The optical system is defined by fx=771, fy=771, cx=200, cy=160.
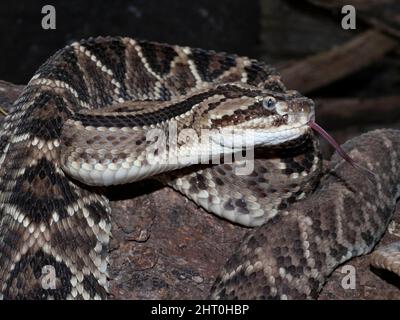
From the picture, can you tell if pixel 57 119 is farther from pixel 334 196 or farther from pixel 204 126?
pixel 334 196

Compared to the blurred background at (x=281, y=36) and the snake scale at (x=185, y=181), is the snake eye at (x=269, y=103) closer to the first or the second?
the snake scale at (x=185, y=181)

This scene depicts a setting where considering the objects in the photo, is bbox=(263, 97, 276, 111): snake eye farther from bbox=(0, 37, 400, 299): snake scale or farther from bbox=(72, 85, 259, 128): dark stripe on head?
bbox=(72, 85, 259, 128): dark stripe on head

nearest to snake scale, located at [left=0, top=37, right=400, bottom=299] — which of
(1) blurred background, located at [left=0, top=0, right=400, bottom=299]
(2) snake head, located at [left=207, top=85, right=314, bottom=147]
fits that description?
(2) snake head, located at [left=207, top=85, right=314, bottom=147]

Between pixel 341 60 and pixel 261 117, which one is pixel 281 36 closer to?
pixel 341 60

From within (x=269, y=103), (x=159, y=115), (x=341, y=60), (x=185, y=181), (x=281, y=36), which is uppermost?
(x=269, y=103)

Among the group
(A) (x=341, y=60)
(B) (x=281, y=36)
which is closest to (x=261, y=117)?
(A) (x=341, y=60)
